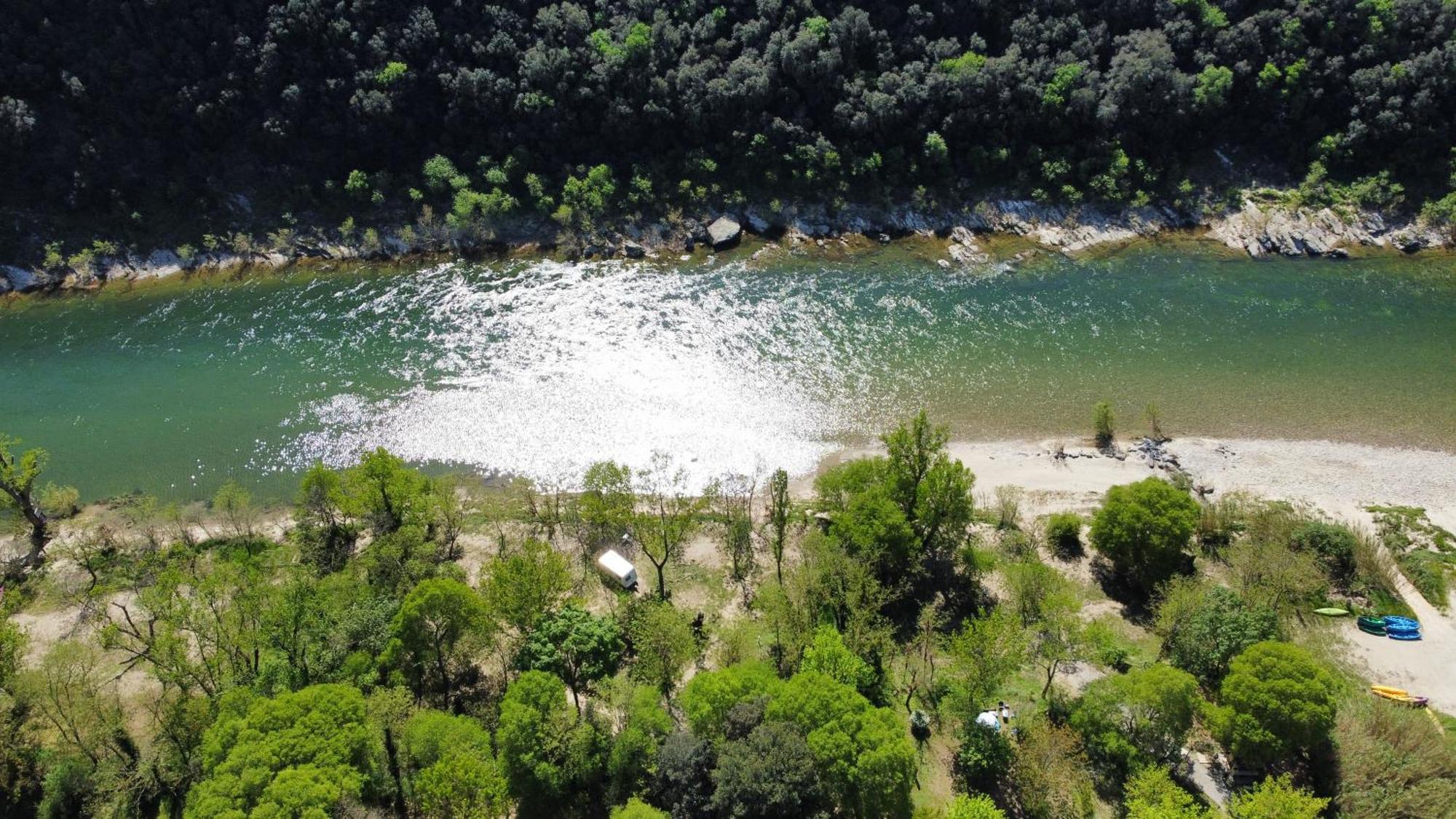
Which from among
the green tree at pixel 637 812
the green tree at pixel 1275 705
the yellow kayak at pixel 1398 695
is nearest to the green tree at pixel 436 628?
the green tree at pixel 637 812

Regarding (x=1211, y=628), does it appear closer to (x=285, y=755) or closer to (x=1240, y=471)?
(x=1240, y=471)

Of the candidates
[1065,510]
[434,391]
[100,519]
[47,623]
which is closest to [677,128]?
[434,391]

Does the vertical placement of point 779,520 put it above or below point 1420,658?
above

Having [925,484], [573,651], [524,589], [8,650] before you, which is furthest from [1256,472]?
[8,650]

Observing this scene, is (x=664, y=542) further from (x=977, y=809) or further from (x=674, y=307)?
(x=674, y=307)

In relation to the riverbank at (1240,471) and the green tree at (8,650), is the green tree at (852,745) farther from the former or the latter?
the green tree at (8,650)

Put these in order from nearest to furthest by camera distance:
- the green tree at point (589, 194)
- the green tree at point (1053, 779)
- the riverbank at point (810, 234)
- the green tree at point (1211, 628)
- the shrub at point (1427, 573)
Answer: the green tree at point (1053, 779), the green tree at point (1211, 628), the shrub at point (1427, 573), the riverbank at point (810, 234), the green tree at point (589, 194)
